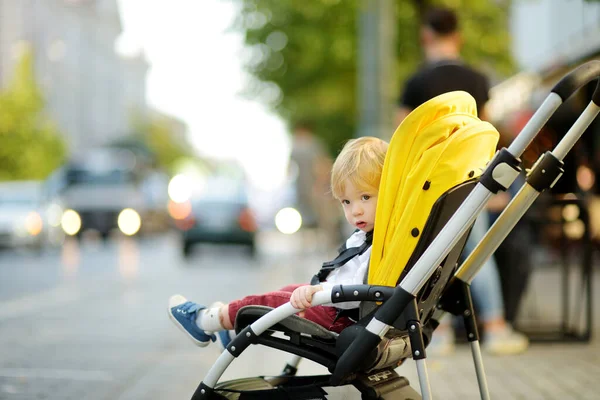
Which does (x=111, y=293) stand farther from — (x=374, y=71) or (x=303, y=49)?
(x=303, y=49)

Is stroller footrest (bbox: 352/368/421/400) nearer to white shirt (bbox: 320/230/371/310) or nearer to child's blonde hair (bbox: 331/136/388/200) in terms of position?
white shirt (bbox: 320/230/371/310)

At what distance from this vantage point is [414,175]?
3.48 meters

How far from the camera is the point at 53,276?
49.8ft

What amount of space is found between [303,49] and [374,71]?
11832 millimetres

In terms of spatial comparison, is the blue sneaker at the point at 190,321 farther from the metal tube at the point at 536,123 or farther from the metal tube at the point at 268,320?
the metal tube at the point at 536,123

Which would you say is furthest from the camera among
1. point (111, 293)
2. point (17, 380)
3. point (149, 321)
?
point (111, 293)

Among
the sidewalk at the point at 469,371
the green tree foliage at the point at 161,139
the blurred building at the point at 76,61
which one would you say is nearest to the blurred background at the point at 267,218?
the sidewalk at the point at 469,371

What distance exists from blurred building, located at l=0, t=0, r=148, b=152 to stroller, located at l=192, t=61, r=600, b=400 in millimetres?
57879

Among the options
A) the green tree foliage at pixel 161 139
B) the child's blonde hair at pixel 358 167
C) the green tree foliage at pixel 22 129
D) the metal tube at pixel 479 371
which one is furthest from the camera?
the green tree foliage at pixel 161 139

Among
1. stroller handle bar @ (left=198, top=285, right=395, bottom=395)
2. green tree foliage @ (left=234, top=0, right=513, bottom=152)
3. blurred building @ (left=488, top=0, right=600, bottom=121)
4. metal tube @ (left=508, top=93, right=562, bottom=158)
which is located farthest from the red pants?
green tree foliage @ (left=234, top=0, right=513, bottom=152)

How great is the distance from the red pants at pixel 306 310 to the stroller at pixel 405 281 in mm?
69

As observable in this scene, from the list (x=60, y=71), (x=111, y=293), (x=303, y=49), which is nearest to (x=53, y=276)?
(x=111, y=293)

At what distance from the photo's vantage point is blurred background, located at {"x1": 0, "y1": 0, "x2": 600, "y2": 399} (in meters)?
6.32

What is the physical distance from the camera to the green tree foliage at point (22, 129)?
5028cm
